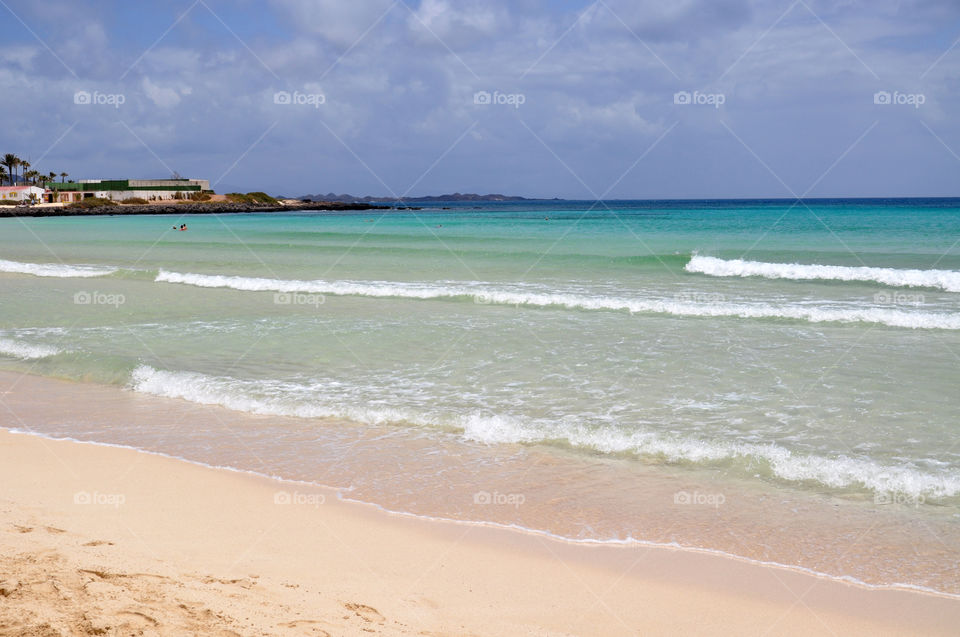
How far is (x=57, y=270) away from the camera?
24.3 metres

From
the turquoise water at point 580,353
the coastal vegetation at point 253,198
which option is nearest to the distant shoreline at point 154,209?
the coastal vegetation at point 253,198

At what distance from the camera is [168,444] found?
7023 mm

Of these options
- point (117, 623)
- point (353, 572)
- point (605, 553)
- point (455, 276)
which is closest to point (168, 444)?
point (353, 572)

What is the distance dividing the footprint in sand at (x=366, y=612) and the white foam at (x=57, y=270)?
2253cm

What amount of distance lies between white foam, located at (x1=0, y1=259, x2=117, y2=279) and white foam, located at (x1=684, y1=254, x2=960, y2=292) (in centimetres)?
1924

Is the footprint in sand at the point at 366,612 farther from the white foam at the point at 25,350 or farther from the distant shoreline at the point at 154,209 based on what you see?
the distant shoreline at the point at 154,209

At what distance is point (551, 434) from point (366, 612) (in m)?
3.51

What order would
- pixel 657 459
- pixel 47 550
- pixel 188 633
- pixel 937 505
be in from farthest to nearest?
pixel 657 459, pixel 937 505, pixel 47 550, pixel 188 633

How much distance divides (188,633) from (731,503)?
391cm

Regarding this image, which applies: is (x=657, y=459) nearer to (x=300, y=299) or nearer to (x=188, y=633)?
(x=188, y=633)

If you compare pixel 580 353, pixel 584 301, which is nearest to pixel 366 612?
pixel 580 353

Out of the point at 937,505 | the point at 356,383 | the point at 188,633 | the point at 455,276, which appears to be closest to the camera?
the point at 188,633

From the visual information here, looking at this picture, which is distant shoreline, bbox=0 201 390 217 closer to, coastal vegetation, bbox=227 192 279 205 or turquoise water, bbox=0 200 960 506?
coastal vegetation, bbox=227 192 279 205

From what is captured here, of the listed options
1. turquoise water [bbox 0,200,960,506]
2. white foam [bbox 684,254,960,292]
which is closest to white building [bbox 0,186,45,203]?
turquoise water [bbox 0,200,960,506]
